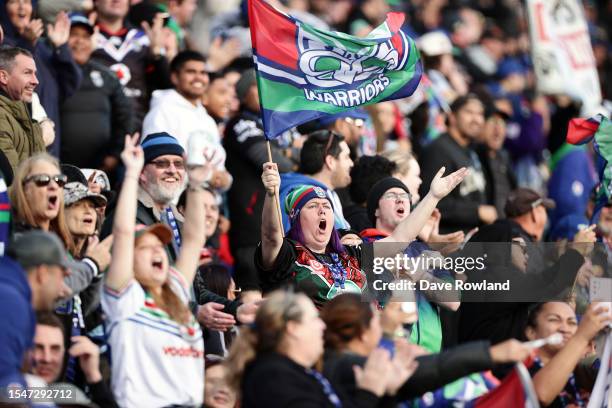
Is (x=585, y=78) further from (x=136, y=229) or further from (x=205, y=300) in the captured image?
(x=136, y=229)

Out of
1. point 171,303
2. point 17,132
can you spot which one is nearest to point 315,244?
point 171,303

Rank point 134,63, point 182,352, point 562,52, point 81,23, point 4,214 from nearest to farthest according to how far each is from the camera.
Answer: point 182,352 < point 4,214 < point 81,23 < point 134,63 < point 562,52

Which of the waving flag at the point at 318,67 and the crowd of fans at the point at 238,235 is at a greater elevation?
the waving flag at the point at 318,67

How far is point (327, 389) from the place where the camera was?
22.2 feet

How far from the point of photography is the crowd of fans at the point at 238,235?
23.0ft

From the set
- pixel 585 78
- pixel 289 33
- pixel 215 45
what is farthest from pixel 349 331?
pixel 585 78

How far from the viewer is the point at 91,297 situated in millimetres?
8172

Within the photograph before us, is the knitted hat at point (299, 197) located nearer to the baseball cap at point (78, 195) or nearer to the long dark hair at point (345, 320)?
the baseball cap at point (78, 195)

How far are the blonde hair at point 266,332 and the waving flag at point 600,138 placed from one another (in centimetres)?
420

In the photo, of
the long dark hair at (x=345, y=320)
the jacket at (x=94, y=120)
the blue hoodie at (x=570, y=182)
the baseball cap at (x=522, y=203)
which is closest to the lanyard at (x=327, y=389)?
the long dark hair at (x=345, y=320)

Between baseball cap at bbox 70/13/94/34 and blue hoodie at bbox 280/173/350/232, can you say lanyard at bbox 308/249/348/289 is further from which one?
baseball cap at bbox 70/13/94/34

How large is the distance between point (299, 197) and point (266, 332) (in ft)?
8.33

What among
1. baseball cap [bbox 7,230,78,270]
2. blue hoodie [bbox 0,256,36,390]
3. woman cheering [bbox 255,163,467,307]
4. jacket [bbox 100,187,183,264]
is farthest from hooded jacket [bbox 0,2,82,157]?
blue hoodie [bbox 0,256,36,390]

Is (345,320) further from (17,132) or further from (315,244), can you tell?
(17,132)
